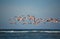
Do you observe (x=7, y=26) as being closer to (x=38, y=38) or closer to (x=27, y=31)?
(x=27, y=31)

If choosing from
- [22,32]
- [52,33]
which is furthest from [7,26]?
[52,33]

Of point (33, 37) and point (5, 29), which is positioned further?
point (5, 29)

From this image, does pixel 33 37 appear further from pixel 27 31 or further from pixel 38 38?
pixel 27 31

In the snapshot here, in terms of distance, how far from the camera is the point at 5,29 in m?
2.79

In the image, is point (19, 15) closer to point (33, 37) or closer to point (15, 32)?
point (15, 32)

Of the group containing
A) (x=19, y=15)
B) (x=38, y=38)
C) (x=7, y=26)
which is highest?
(x=19, y=15)

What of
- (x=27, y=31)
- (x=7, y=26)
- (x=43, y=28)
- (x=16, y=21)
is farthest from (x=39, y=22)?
(x=7, y=26)

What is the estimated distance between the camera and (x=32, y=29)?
2844mm

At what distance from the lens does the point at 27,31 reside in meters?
2.81

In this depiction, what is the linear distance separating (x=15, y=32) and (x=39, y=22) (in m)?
0.60

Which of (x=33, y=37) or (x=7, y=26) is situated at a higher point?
(x=7, y=26)

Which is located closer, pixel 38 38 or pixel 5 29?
pixel 38 38

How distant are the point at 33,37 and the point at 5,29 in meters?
0.74

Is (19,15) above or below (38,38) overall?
above
